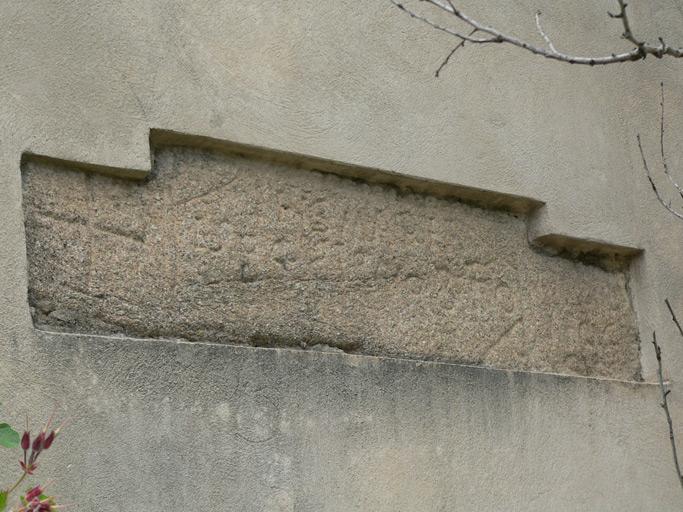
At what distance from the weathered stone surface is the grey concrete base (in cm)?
14

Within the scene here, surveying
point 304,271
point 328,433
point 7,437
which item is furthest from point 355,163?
point 7,437

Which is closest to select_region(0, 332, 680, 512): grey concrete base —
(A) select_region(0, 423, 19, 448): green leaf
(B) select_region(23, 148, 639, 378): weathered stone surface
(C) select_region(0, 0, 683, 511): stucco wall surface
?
(C) select_region(0, 0, 683, 511): stucco wall surface

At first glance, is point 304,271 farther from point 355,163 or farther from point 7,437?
point 7,437

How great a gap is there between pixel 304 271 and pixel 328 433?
0.50m

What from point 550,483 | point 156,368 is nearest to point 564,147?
point 550,483

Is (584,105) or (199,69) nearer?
(199,69)

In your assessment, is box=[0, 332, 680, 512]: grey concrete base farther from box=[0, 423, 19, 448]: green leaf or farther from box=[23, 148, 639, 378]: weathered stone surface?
box=[0, 423, 19, 448]: green leaf

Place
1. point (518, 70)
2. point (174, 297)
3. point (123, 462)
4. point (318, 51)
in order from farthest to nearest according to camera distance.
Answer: point (518, 70) → point (318, 51) → point (174, 297) → point (123, 462)

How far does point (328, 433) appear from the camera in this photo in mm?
3240

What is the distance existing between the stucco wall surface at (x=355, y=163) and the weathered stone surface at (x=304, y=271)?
0.11 m

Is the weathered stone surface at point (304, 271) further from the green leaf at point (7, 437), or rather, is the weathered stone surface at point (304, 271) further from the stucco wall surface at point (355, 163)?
the green leaf at point (7, 437)

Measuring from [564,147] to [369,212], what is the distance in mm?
886

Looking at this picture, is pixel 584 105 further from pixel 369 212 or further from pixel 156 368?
pixel 156 368

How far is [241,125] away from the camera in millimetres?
3410
